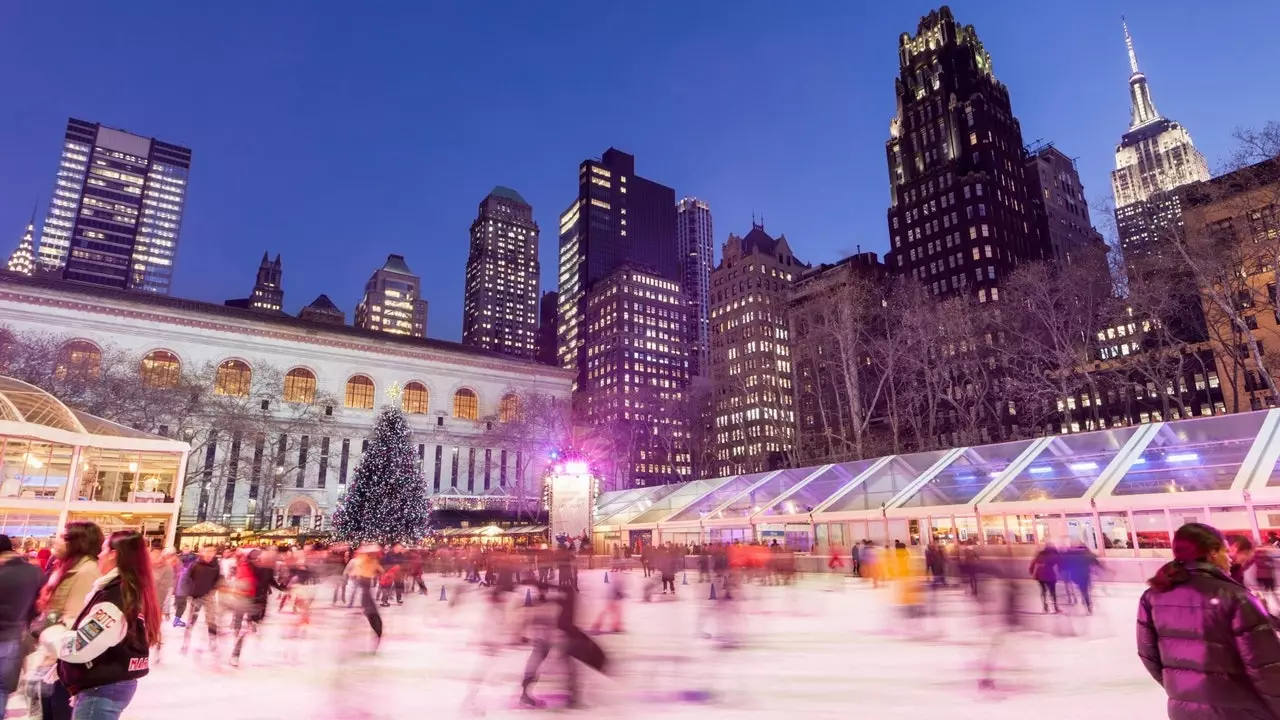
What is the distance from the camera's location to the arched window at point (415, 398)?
66044mm

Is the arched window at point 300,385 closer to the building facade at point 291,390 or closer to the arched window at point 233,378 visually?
the building facade at point 291,390

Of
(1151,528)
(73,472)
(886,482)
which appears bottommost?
(1151,528)

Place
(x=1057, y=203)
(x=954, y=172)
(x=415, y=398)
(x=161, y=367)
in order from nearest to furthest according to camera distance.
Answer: (x=161, y=367), (x=415, y=398), (x=954, y=172), (x=1057, y=203)

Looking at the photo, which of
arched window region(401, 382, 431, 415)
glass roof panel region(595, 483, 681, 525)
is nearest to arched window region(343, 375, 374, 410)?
arched window region(401, 382, 431, 415)

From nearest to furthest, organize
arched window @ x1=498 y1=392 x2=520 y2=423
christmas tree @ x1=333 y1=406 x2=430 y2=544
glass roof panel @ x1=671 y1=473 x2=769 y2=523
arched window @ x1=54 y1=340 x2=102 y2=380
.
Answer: glass roof panel @ x1=671 y1=473 x2=769 y2=523 < christmas tree @ x1=333 y1=406 x2=430 y2=544 < arched window @ x1=54 y1=340 x2=102 y2=380 < arched window @ x1=498 y1=392 x2=520 y2=423

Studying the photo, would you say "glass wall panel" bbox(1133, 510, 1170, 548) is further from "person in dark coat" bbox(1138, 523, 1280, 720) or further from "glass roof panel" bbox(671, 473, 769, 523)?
"person in dark coat" bbox(1138, 523, 1280, 720)

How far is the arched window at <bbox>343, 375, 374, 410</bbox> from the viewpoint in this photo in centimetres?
6406

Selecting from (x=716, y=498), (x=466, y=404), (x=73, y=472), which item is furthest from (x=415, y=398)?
(x=716, y=498)

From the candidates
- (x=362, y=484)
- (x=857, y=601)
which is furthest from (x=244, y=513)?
(x=857, y=601)

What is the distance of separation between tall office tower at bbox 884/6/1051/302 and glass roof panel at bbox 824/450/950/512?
69.4 m

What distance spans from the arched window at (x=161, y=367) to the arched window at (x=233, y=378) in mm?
3000

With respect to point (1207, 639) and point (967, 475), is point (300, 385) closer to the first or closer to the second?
point (967, 475)

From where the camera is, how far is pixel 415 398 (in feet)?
220

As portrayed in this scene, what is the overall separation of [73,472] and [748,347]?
103 metres
